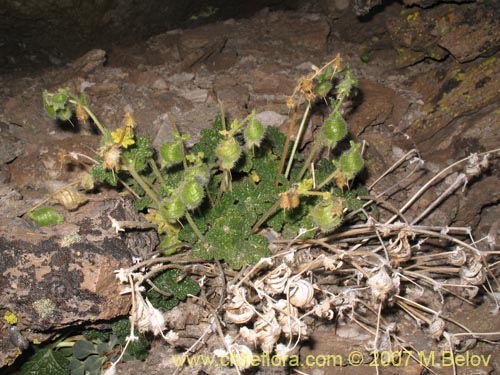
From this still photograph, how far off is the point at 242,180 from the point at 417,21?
4.81 ft

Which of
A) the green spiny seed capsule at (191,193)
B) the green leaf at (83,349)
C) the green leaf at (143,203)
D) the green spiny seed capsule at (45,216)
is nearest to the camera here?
the green spiny seed capsule at (191,193)

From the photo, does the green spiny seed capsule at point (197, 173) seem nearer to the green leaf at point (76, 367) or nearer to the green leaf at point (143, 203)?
the green leaf at point (143, 203)

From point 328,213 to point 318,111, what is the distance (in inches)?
41.2

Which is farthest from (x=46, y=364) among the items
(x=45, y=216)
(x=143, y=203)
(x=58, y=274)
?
(x=143, y=203)

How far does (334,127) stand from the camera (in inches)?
71.8

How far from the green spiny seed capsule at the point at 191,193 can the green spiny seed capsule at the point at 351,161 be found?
0.55 meters

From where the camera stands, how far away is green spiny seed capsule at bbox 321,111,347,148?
5.93 ft

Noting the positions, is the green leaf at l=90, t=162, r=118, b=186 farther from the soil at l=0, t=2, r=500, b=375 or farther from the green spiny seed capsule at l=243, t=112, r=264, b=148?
the green spiny seed capsule at l=243, t=112, r=264, b=148

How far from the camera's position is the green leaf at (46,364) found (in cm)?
212

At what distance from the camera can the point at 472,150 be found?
94.5 inches

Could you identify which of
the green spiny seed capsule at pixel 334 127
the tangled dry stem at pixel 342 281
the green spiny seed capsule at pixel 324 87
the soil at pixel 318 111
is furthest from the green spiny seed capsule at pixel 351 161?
the soil at pixel 318 111

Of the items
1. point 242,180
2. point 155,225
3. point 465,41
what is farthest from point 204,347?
point 465,41

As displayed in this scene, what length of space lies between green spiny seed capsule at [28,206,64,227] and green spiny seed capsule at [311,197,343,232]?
1048 millimetres

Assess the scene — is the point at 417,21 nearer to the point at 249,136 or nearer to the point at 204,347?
the point at 249,136
